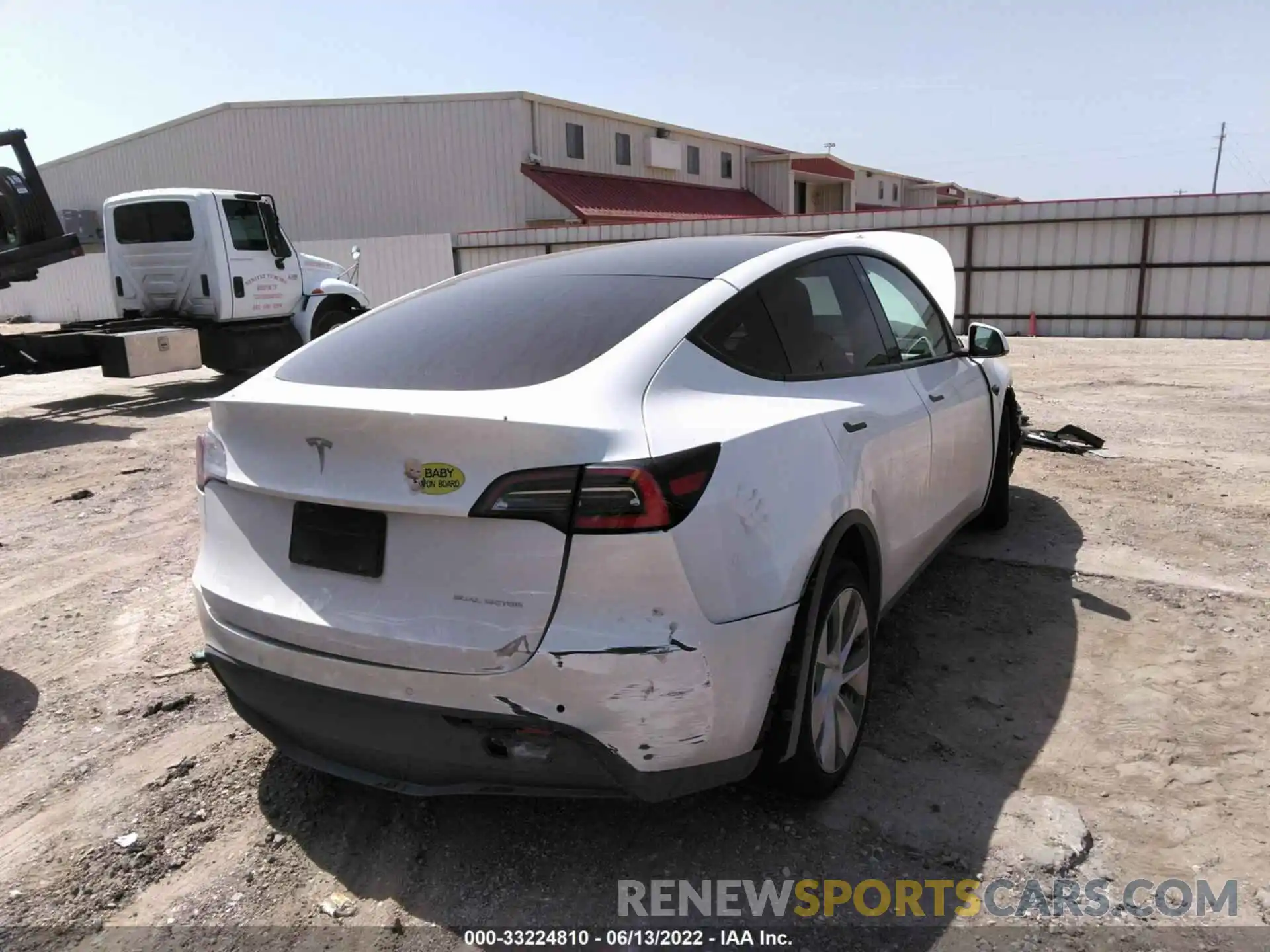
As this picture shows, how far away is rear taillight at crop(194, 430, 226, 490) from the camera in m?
2.57

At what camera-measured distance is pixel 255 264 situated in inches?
483

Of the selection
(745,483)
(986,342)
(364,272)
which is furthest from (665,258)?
(364,272)

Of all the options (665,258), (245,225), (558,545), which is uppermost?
(245,225)

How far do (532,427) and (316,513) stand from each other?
65 centimetres

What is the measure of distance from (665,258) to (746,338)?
0.61 metres

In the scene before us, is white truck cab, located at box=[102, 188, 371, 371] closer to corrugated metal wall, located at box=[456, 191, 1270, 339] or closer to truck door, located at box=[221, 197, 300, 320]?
truck door, located at box=[221, 197, 300, 320]

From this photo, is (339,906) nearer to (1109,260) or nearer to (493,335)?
(493,335)

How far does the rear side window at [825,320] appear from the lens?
2920 millimetres

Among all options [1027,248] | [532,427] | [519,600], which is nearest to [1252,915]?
[519,600]

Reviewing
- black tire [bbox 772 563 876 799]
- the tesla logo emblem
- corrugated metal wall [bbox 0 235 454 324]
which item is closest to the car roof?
black tire [bbox 772 563 876 799]

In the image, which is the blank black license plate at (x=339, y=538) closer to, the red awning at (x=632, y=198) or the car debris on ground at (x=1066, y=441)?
the car debris on ground at (x=1066, y=441)

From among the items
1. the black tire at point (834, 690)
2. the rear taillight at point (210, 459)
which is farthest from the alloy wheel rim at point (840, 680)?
the rear taillight at point (210, 459)

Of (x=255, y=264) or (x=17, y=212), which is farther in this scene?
(x=255, y=264)

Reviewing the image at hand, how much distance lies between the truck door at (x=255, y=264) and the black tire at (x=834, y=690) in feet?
36.6
